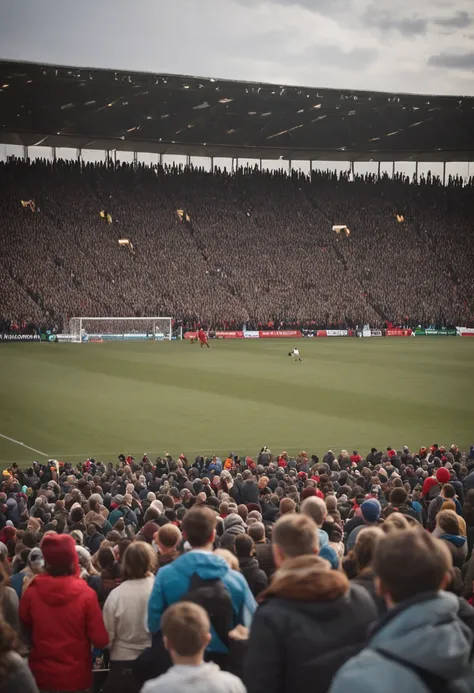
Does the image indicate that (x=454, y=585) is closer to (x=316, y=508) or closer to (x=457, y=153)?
(x=316, y=508)

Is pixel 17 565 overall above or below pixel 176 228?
below

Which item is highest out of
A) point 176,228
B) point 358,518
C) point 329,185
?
point 329,185

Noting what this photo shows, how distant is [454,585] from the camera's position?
20.9 feet

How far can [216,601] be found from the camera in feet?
16.4

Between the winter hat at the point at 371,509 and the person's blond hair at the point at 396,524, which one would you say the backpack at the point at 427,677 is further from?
the winter hat at the point at 371,509

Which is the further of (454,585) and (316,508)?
(316,508)

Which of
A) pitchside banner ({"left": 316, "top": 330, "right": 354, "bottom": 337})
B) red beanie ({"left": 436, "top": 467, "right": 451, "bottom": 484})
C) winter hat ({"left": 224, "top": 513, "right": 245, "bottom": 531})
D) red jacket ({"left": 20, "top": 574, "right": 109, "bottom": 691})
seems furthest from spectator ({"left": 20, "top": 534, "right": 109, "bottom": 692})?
pitchside banner ({"left": 316, "top": 330, "right": 354, "bottom": 337})

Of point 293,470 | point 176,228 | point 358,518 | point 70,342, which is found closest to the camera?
point 358,518

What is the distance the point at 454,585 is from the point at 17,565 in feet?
13.5

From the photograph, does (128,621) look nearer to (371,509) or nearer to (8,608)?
(8,608)

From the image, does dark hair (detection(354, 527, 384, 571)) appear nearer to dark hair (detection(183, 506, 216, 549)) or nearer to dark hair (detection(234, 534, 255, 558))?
dark hair (detection(183, 506, 216, 549))

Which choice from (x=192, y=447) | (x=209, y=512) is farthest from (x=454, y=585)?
(x=192, y=447)

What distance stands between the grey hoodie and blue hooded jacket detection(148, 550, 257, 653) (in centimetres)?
120

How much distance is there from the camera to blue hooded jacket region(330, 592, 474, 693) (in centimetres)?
323
